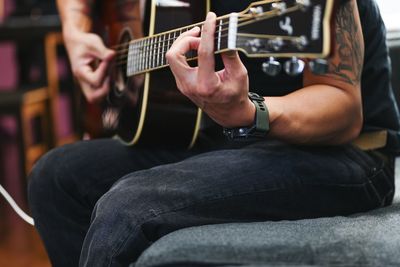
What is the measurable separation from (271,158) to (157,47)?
1.01ft

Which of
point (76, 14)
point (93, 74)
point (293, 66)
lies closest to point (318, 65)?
point (293, 66)

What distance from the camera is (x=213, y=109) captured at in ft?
3.52

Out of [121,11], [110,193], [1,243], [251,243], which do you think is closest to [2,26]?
[1,243]

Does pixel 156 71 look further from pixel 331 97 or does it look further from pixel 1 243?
pixel 1 243

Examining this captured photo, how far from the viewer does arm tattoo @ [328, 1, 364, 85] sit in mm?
1091

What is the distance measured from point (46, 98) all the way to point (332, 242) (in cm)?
244

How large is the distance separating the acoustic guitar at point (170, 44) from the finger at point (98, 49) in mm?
25

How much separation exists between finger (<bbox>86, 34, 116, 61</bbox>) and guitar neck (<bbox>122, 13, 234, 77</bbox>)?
3 cm

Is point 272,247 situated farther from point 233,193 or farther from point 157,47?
point 157,47

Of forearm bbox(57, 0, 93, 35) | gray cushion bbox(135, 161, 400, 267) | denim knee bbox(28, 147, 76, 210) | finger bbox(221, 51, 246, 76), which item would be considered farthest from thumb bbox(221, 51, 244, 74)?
forearm bbox(57, 0, 93, 35)

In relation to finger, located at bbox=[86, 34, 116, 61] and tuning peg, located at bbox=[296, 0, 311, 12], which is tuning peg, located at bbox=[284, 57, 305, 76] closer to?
tuning peg, located at bbox=[296, 0, 311, 12]

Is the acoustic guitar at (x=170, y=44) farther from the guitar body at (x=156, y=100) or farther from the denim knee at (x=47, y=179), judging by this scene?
the denim knee at (x=47, y=179)

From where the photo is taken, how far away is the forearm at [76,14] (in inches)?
70.1

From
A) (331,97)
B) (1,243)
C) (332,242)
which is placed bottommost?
(1,243)
